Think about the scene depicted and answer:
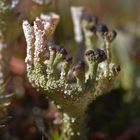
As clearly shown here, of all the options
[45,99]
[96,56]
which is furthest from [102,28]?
[45,99]

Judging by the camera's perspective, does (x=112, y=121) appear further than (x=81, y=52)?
Yes

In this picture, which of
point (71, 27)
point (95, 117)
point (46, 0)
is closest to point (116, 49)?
point (71, 27)

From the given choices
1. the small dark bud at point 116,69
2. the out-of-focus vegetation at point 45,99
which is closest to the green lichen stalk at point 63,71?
the small dark bud at point 116,69

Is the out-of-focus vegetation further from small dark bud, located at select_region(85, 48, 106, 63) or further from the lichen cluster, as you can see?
small dark bud, located at select_region(85, 48, 106, 63)

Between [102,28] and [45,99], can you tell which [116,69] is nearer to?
[102,28]

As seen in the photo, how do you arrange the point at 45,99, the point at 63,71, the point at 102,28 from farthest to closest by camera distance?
the point at 45,99 → the point at 102,28 → the point at 63,71

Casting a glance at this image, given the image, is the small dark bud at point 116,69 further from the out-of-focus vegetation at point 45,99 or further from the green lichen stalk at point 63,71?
the out-of-focus vegetation at point 45,99

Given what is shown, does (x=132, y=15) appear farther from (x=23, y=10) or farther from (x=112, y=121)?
(x=23, y=10)

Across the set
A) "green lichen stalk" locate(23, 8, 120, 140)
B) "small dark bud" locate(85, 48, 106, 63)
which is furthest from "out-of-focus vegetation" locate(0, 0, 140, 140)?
"small dark bud" locate(85, 48, 106, 63)
